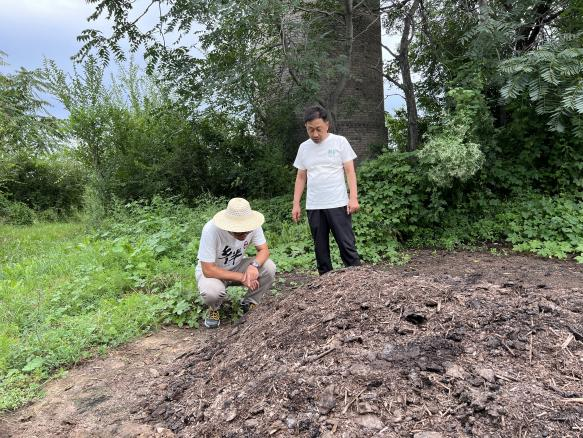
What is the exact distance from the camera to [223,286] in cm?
395

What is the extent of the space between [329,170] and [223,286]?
134cm

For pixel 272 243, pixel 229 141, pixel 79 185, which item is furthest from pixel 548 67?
pixel 79 185

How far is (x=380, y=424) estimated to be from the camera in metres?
1.96

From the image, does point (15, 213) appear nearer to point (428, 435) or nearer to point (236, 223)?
point (236, 223)

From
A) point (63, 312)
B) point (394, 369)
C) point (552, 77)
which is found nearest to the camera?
point (394, 369)

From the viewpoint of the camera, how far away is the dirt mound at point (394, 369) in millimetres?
1971

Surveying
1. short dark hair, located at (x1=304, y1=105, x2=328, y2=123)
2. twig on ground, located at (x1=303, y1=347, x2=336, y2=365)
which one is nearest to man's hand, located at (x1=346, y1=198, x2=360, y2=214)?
short dark hair, located at (x1=304, y1=105, x2=328, y2=123)

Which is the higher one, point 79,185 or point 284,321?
point 79,185

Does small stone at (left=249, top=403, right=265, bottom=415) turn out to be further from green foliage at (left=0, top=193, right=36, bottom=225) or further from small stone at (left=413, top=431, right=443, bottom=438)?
green foliage at (left=0, top=193, right=36, bottom=225)

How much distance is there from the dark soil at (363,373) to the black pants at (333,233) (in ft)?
2.17

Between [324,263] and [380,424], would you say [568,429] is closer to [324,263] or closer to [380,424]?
[380,424]

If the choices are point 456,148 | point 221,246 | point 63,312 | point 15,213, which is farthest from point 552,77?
point 15,213

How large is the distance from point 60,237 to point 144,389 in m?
7.68

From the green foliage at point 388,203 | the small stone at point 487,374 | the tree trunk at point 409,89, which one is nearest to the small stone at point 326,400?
the small stone at point 487,374
